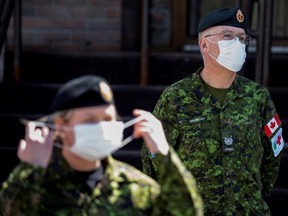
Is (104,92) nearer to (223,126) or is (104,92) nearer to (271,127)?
(223,126)

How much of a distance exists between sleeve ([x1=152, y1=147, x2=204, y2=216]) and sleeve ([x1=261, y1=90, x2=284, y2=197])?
51.9 inches

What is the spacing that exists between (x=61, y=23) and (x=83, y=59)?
49 centimetres

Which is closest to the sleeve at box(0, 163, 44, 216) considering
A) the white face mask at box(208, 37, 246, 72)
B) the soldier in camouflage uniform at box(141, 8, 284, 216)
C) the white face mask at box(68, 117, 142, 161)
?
the white face mask at box(68, 117, 142, 161)

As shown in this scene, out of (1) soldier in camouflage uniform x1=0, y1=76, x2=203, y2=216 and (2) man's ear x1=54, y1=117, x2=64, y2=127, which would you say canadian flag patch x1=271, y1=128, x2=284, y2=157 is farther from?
(2) man's ear x1=54, y1=117, x2=64, y2=127

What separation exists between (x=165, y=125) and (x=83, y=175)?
1.33 m

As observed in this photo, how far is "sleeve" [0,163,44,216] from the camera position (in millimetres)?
3102

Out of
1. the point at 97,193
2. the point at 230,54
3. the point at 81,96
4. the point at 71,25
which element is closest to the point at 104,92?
the point at 81,96

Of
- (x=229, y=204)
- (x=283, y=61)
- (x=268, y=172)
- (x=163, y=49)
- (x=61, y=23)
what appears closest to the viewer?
(x=229, y=204)

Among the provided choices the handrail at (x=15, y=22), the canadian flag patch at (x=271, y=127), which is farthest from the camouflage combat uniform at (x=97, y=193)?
the handrail at (x=15, y=22)

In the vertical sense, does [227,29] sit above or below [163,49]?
above

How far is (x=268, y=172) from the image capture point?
15.3 feet

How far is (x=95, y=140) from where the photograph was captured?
10.1 feet

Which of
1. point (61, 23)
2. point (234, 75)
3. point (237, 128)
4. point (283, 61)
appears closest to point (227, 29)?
point (234, 75)

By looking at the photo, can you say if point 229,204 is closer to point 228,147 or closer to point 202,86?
point 228,147
